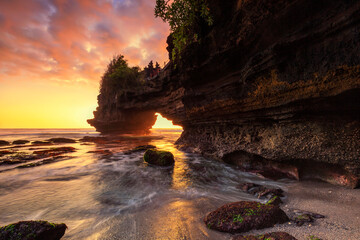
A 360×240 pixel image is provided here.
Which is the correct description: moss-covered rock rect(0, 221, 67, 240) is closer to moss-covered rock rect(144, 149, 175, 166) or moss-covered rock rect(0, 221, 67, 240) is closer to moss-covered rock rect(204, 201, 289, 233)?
moss-covered rock rect(204, 201, 289, 233)

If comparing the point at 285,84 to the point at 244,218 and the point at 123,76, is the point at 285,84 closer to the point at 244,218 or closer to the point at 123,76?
the point at 244,218

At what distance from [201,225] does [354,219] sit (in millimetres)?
2146

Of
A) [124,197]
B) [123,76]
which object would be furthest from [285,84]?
[123,76]

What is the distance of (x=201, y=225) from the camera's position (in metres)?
2.24

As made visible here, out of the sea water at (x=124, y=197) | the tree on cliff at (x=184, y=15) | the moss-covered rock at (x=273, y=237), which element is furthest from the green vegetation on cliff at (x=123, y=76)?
the moss-covered rock at (x=273, y=237)

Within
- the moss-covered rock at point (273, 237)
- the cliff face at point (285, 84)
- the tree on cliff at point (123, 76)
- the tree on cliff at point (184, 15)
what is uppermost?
the tree on cliff at point (123, 76)

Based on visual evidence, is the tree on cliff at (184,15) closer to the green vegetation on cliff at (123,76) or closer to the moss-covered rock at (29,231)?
the moss-covered rock at (29,231)

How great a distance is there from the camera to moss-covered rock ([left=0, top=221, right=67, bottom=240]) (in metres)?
1.71

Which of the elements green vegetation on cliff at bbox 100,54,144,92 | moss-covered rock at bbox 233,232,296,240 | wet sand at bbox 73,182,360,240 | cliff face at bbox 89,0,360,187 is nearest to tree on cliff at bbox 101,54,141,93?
green vegetation on cliff at bbox 100,54,144,92

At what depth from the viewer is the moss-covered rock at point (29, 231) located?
171 cm

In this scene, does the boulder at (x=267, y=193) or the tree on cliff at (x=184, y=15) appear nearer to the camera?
the boulder at (x=267, y=193)

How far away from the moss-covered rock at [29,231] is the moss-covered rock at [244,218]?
212 cm

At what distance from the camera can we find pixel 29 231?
1.76 meters

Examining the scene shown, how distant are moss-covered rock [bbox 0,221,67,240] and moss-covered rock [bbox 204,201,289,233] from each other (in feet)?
6.96
